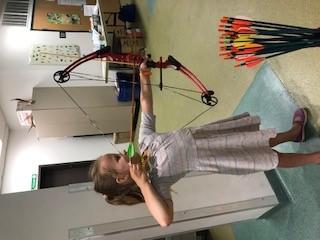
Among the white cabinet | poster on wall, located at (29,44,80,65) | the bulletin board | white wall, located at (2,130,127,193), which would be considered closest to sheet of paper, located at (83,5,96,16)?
the bulletin board

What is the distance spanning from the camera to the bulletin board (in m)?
4.06

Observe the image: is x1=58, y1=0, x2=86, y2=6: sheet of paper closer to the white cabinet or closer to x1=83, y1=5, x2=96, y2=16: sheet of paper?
x1=83, y1=5, x2=96, y2=16: sheet of paper

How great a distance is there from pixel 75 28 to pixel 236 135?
325 centimetres

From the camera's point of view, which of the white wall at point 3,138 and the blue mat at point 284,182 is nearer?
the blue mat at point 284,182

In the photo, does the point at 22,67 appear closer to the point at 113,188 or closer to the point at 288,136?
the point at 113,188

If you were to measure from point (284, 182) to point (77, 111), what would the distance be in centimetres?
226

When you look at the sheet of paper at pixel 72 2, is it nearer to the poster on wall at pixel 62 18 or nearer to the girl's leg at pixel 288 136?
the poster on wall at pixel 62 18

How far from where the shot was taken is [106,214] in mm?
1604

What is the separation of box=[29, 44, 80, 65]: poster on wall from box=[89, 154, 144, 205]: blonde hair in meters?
2.54

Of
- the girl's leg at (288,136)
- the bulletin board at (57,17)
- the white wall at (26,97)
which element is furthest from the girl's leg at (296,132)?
the bulletin board at (57,17)

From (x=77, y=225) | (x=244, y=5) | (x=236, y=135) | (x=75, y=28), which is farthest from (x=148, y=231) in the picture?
(x=75, y=28)

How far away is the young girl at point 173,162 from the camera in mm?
1311

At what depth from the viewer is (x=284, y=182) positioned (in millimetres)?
1854

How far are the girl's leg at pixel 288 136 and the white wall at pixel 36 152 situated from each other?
268cm
